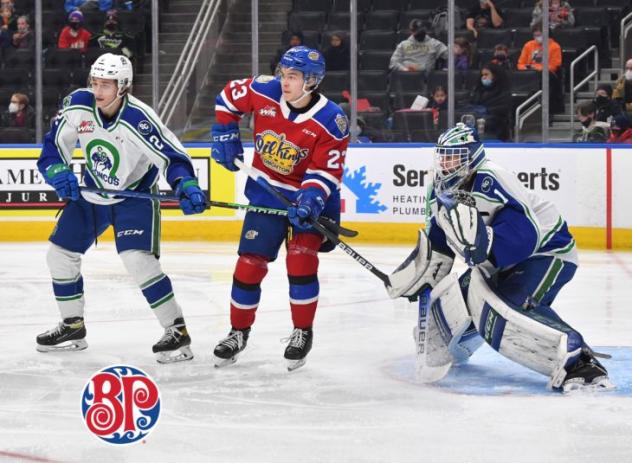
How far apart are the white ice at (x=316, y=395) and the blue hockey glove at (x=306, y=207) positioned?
0.54 m

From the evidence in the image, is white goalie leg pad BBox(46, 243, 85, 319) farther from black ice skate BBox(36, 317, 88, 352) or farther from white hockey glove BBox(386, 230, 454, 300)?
white hockey glove BBox(386, 230, 454, 300)

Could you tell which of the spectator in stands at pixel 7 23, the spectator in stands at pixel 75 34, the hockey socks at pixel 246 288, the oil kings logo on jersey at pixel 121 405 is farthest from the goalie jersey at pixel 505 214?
the spectator in stands at pixel 7 23

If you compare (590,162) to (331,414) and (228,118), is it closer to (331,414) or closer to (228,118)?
(228,118)

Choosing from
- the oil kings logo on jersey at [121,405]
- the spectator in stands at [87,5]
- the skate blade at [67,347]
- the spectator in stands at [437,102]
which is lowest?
the skate blade at [67,347]

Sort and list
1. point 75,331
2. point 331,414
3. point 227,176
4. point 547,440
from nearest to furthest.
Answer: point 547,440, point 331,414, point 75,331, point 227,176

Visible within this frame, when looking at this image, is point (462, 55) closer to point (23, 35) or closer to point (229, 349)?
point (23, 35)

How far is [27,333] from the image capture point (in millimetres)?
5355

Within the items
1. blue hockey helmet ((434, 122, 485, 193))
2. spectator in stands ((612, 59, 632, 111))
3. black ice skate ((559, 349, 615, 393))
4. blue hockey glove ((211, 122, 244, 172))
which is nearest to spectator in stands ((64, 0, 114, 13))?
spectator in stands ((612, 59, 632, 111))

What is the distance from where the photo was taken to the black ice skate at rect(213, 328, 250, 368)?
461 centimetres

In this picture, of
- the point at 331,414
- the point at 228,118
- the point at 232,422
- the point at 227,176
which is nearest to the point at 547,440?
the point at 331,414

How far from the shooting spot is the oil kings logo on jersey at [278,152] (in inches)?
182

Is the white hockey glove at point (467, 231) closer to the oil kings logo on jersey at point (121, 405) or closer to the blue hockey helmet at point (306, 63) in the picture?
the blue hockey helmet at point (306, 63)

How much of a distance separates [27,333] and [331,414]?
1.96 metres

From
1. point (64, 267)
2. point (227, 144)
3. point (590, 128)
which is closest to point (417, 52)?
point (590, 128)
